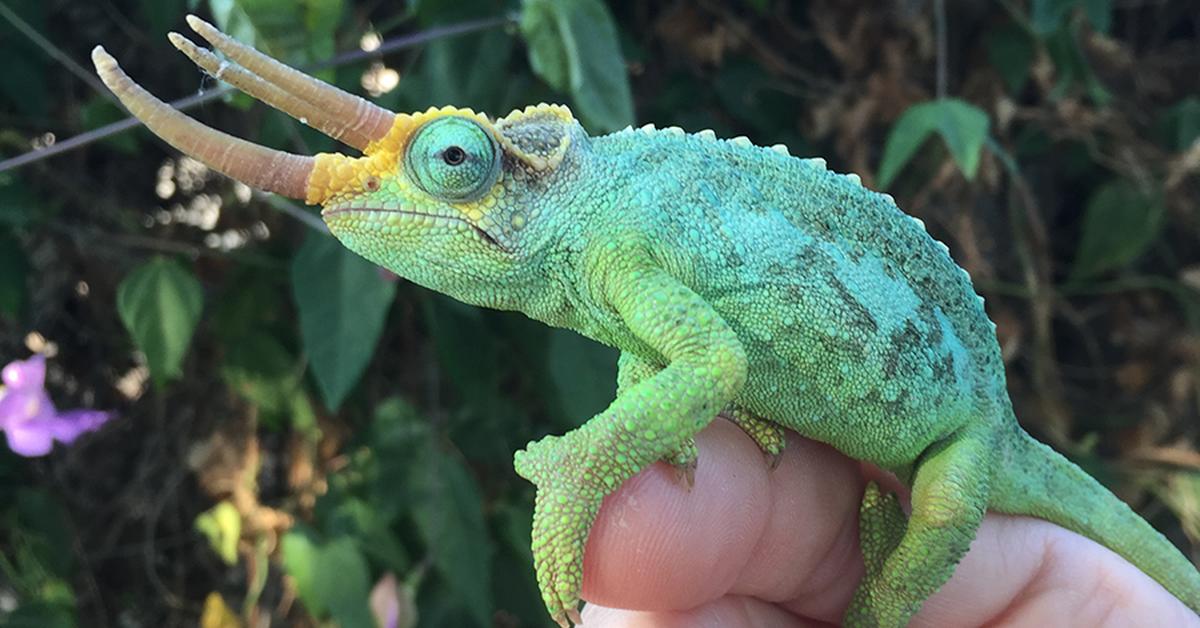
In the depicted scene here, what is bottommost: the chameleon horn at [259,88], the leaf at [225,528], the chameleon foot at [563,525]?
the leaf at [225,528]

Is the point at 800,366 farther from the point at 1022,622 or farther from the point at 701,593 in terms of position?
the point at 1022,622

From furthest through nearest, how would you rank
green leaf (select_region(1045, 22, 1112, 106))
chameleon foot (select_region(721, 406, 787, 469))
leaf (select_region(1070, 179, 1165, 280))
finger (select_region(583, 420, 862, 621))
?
leaf (select_region(1070, 179, 1165, 280))
green leaf (select_region(1045, 22, 1112, 106))
chameleon foot (select_region(721, 406, 787, 469))
finger (select_region(583, 420, 862, 621))

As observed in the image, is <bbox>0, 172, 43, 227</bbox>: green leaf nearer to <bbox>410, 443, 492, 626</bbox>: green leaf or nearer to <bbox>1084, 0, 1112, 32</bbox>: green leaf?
<bbox>410, 443, 492, 626</bbox>: green leaf

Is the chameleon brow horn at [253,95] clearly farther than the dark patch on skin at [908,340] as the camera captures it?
No

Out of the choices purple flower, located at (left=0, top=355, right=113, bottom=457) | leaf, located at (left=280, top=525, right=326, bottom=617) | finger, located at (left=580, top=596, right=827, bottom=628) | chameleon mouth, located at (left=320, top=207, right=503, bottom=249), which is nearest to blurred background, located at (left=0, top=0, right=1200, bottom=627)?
leaf, located at (left=280, top=525, right=326, bottom=617)

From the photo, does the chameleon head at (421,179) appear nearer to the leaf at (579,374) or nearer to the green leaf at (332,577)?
the leaf at (579,374)

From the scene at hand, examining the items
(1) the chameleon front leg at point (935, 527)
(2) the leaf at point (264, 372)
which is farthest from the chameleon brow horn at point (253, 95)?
(2) the leaf at point (264, 372)

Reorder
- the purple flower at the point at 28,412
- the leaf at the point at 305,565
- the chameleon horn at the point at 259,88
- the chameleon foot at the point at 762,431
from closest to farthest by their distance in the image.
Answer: the chameleon horn at the point at 259,88 < the chameleon foot at the point at 762,431 < the purple flower at the point at 28,412 < the leaf at the point at 305,565

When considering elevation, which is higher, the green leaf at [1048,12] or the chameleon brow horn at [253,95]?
the green leaf at [1048,12]
